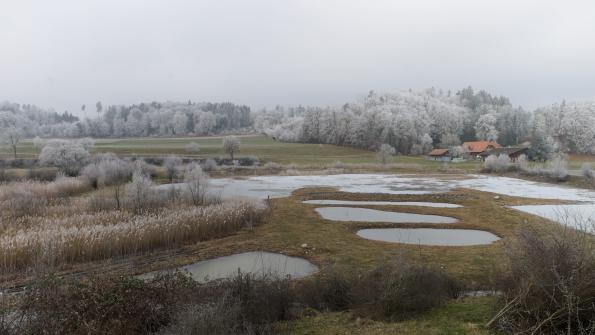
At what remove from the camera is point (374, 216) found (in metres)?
26.7

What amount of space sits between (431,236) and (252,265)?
11.5 meters

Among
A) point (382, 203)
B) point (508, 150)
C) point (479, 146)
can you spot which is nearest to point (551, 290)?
point (382, 203)

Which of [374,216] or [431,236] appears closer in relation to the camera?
[431,236]

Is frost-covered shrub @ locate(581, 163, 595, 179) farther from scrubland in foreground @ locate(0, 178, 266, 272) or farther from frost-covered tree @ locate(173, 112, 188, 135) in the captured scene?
frost-covered tree @ locate(173, 112, 188, 135)

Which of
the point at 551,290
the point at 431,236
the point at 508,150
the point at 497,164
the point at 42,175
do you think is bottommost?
the point at 431,236

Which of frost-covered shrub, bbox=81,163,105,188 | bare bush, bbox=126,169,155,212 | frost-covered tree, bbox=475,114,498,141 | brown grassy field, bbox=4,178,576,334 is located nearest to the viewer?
brown grassy field, bbox=4,178,576,334

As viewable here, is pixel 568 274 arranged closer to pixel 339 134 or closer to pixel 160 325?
pixel 160 325

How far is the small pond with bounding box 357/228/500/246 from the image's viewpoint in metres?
19.8

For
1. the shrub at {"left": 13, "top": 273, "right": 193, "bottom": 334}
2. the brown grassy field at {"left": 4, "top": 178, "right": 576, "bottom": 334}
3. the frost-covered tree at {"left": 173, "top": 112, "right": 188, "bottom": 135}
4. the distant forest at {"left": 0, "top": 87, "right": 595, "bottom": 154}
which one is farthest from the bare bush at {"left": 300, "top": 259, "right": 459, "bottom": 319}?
the frost-covered tree at {"left": 173, "top": 112, "right": 188, "bottom": 135}

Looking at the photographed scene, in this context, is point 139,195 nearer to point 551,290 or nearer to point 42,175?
point 551,290

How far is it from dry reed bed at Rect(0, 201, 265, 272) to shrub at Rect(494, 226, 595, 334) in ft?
43.1

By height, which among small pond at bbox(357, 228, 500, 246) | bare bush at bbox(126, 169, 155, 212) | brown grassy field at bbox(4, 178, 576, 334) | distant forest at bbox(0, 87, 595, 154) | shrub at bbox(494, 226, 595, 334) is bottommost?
small pond at bbox(357, 228, 500, 246)

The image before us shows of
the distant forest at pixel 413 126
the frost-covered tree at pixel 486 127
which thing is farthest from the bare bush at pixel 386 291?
the frost-covered tree at pixel 486 127

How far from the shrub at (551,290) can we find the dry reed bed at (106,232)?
517 inches
